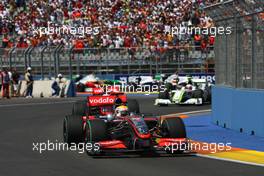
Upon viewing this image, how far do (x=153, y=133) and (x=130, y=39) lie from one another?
2656cm

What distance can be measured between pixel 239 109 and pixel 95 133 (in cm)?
549

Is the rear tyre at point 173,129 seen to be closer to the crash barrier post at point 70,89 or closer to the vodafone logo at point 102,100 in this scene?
the vodafone logo at point 102,100

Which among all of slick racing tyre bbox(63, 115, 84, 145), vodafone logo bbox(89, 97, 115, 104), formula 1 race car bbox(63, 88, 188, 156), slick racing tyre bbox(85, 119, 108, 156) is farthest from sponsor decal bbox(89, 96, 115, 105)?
slick racing tyre bbox(85, 119, 108, 156)

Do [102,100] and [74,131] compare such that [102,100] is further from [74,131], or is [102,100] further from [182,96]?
[182,96]

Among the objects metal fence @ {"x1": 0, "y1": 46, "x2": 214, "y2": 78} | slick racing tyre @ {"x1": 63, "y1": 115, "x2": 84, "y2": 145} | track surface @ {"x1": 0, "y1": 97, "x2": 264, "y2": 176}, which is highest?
metal fence @ {"x1": 0, "y1": 46, "x2": 214, "y2": 78}

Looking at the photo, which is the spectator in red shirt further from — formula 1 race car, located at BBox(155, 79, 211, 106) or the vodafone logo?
the vodafone logo

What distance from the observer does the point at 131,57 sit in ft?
126

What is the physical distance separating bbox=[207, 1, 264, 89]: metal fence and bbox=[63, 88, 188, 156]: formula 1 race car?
11.1ft

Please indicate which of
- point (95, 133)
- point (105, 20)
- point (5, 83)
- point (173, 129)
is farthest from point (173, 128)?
point (105, 20)

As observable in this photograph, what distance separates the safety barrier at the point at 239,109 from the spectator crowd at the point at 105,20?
1785 cm

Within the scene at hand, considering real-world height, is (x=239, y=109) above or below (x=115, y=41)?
below

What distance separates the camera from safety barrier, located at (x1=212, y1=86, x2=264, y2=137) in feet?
51.6

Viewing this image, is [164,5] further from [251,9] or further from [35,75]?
[251,9]

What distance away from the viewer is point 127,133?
13.0 meters
